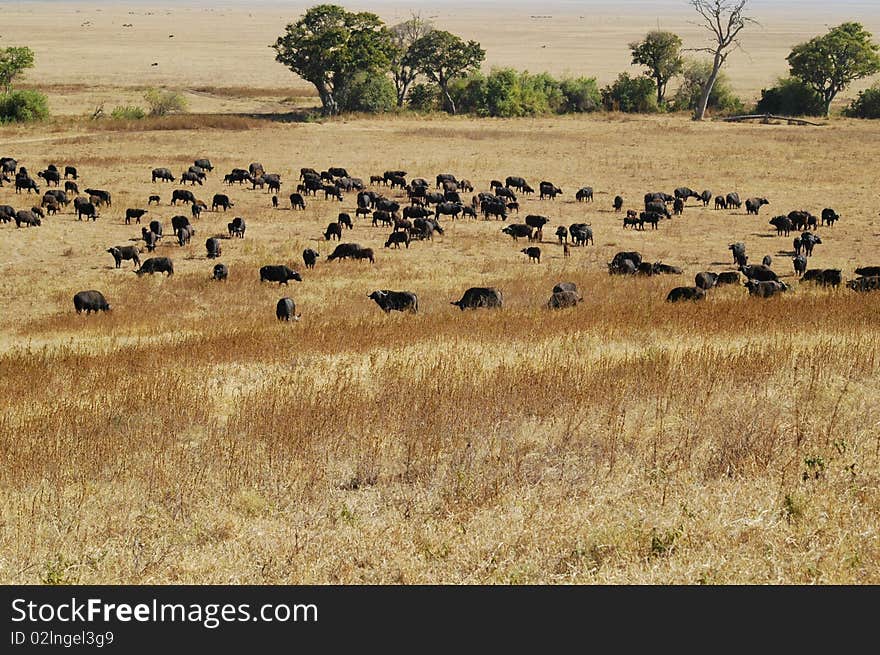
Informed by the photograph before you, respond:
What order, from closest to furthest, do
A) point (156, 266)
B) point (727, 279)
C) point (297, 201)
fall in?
point (727, 279) → point (156, 266) → point (297, 201)

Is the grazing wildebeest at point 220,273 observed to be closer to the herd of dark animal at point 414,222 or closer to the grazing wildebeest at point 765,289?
the herd of dark animal at point 414,222

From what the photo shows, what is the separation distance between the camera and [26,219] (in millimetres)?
29750

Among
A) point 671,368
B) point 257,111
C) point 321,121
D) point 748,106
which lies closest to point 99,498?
point 671,368

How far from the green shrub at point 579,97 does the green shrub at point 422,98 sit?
12.2 meters

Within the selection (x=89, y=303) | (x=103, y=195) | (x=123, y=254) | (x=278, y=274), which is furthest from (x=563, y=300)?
(x=103, y=195)

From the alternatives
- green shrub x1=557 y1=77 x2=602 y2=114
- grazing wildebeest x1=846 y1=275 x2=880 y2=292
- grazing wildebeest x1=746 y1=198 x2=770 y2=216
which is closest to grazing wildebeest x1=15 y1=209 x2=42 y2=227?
grazing wildebeest x1=846 y1=275 x2=880 y2=292

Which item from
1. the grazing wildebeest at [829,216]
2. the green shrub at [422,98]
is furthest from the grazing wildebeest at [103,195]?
the green shrub at [422,98]

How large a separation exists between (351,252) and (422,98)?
59164mm

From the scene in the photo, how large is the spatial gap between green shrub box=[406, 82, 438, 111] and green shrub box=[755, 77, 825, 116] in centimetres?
3136

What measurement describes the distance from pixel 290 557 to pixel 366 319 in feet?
37.2

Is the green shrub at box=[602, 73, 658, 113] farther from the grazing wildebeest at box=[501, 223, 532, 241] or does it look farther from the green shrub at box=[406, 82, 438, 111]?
the grazing wildebeest at box=[501, 223, 532, 241]

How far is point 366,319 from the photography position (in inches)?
670

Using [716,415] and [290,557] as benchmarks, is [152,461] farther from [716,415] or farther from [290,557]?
[716,415]

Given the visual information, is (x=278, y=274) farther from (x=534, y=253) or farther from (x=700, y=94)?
(x=700, y=94)
